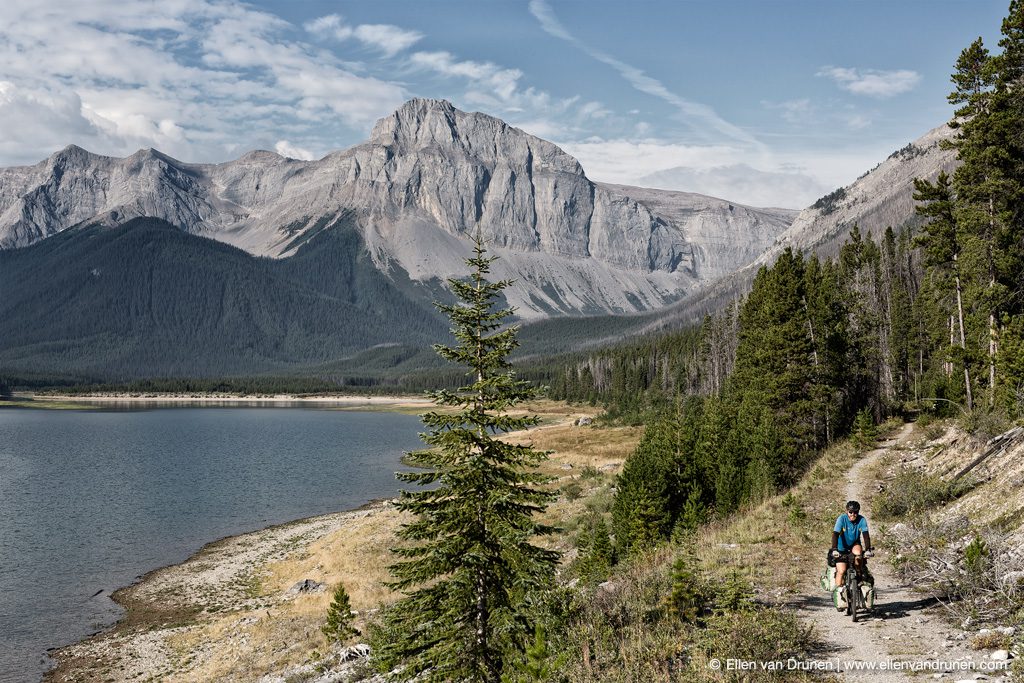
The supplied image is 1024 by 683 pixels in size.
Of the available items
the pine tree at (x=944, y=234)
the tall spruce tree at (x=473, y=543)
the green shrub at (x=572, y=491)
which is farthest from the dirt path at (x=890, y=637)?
the green shrub at (x=572, y=491)

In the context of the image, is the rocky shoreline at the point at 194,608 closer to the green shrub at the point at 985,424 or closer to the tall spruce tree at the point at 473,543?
the tall spruce tree at the point at 473,543

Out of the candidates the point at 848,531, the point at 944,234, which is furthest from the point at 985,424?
the point at 944,234

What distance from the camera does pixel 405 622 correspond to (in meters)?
16.9

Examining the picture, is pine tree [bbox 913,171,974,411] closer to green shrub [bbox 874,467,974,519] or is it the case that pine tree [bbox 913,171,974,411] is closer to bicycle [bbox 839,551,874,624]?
green shrub [bbox 874,467,974,519]

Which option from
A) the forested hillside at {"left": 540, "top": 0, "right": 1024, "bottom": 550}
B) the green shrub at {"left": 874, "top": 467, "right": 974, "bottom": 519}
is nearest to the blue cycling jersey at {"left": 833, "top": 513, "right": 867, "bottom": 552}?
the green shrub at {"left": 874, "top": 467, "right": 974, "bottom": 519}

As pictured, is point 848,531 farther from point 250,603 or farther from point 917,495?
point 250,603

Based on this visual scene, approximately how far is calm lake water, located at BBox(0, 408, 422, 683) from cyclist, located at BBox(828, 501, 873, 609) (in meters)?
36.2

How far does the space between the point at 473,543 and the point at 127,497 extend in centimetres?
6897

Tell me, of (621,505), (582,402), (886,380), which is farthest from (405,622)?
(582,402)

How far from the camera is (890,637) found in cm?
1238

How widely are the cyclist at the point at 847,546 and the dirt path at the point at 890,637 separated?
78 cm

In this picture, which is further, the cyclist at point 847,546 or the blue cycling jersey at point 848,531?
the blue cycling jersey at point 848,531

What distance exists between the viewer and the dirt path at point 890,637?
35.3ft

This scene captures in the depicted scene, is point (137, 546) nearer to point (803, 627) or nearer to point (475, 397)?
point (475, 397)
